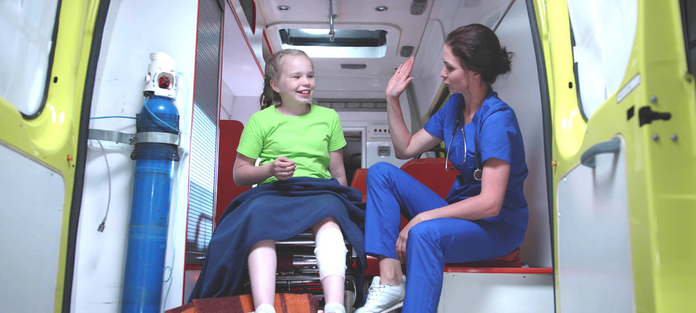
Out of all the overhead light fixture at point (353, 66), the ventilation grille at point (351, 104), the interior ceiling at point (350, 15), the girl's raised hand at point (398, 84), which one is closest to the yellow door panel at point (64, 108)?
the girl's raised hand at point (398, 84)

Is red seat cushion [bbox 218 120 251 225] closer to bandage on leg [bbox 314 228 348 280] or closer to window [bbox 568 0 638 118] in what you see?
bandage on leg [bbox 314 228 348 280]

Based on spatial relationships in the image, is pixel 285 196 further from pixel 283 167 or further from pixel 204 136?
pixel 204 136

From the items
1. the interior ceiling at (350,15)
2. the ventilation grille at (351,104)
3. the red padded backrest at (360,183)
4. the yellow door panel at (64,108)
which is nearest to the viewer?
the yellow door panel at (64,108)

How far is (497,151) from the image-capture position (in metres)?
1.75

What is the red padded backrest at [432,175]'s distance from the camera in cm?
300

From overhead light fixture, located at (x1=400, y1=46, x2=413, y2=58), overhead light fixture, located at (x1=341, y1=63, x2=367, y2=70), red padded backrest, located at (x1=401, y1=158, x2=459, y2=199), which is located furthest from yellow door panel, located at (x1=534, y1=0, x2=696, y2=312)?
overhead light fixture, located at (x1=341, y1=63, x2=367, y2=70)

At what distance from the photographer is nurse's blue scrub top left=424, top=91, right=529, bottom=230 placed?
5.82 feet

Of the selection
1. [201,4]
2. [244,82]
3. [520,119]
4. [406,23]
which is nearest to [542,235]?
[520,119]

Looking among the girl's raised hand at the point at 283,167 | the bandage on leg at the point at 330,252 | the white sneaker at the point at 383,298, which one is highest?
the girl's raised hand at the point at 283,167

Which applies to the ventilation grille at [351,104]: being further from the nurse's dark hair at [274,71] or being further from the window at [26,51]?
the window at [26,51]

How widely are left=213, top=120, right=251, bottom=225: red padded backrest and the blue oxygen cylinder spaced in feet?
4.61

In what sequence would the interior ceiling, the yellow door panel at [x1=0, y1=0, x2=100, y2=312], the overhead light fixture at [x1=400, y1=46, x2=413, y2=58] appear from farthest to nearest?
the overhead light fixture at [x1=400, y1=46, x2=413, y2=58] < the interior ceiling < the yellow door panel at [x1=0, y1=0, x2=100, y2=312]

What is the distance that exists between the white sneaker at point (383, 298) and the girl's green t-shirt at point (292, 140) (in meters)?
0.60

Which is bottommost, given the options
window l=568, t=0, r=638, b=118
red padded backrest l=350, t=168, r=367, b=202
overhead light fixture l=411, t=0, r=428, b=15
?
red padded backrest l=350, t=168, r=367, b=202
